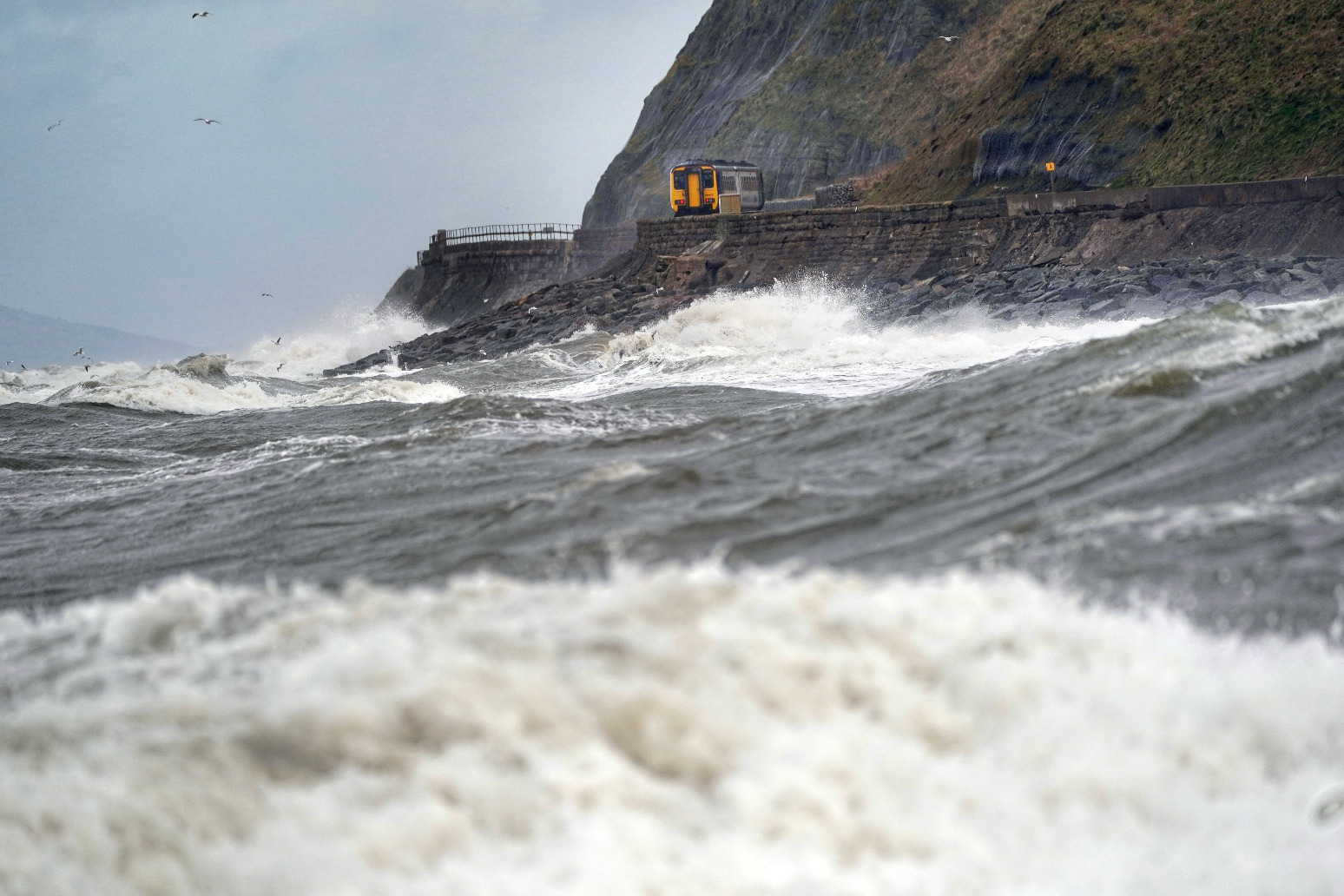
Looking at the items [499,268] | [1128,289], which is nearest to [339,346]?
[499,268]

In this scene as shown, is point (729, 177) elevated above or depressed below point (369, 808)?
above

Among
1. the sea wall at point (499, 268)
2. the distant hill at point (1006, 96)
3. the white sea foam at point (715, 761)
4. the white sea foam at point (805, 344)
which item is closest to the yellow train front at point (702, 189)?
the distant hill at point (1006, 96)

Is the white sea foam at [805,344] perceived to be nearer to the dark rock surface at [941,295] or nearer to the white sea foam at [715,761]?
the dark rock surface at [941,295]

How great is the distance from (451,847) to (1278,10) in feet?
97.5

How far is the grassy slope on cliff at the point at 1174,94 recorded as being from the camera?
963 inches

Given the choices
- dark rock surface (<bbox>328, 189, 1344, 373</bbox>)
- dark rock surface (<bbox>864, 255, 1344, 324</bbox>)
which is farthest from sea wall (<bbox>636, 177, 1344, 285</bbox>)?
dark rock surface (<bbox>864, 255, 1344, 324</bbox>)

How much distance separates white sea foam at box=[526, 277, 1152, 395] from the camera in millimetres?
15266

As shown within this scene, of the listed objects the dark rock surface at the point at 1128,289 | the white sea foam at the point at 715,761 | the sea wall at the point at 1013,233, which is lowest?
the white sea foam at the point at 715,761

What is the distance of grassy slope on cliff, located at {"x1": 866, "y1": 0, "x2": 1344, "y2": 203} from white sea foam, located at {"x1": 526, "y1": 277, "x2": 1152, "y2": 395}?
22.7 ft

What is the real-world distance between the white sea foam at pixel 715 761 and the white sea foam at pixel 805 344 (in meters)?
8.33

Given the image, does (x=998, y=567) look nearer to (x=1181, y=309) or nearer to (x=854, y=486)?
(x=854, y=486)

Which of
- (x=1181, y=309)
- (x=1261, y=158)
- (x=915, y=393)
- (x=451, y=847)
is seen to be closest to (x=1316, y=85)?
(x=1261, y=158)

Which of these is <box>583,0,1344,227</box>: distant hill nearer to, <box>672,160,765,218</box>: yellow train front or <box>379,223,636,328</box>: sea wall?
<box>672,160,765,218</box>: yellow train front

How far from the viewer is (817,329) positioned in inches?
946
